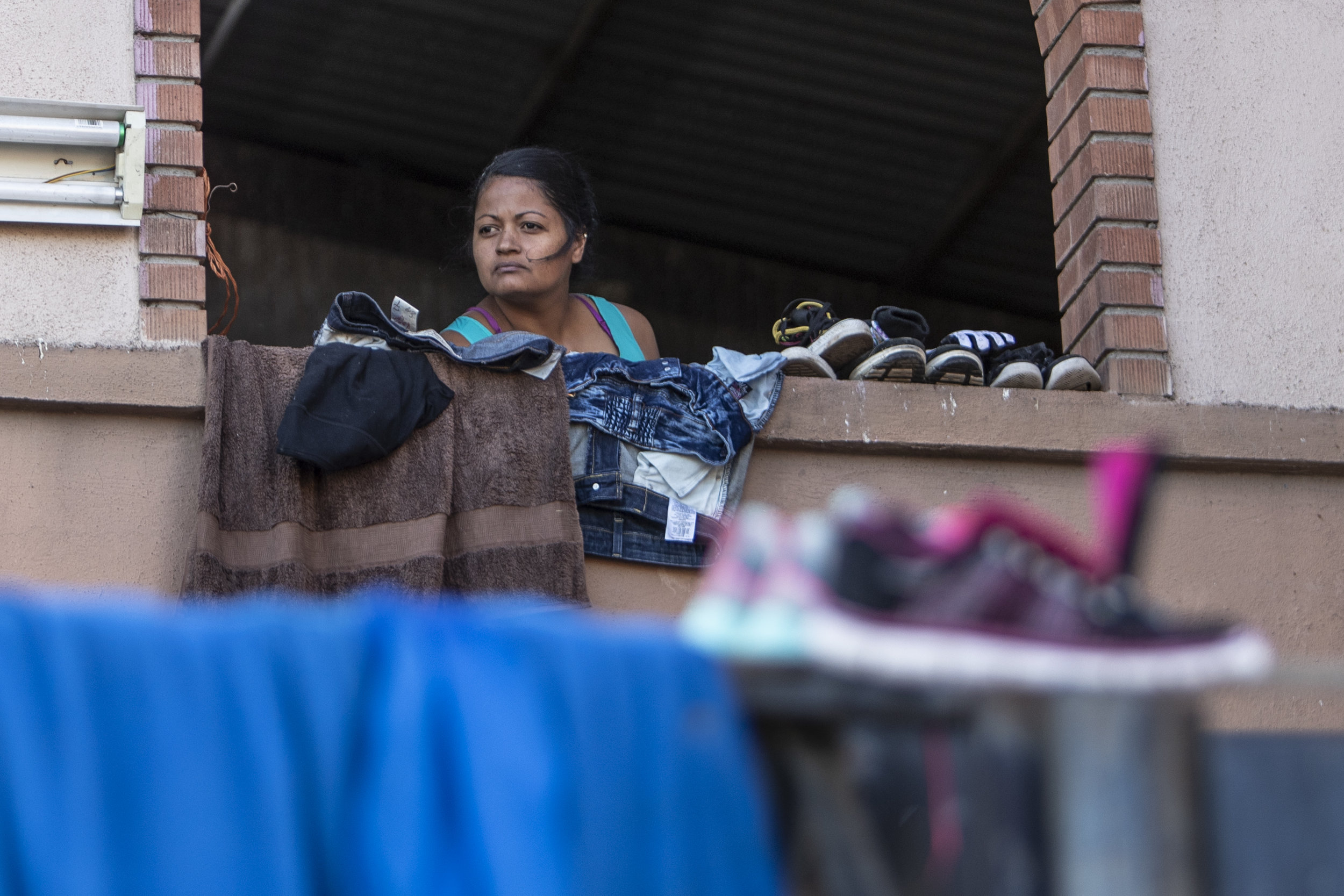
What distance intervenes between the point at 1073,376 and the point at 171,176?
2139mm

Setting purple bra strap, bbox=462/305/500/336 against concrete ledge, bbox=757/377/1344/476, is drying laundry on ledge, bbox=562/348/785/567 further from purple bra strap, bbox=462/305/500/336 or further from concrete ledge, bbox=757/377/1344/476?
purple bra strap, bbox=462/305/500/336

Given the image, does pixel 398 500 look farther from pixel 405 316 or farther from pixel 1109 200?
pixel 1109 200

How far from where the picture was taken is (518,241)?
4523mm

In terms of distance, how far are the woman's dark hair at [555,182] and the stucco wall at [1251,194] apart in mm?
1555

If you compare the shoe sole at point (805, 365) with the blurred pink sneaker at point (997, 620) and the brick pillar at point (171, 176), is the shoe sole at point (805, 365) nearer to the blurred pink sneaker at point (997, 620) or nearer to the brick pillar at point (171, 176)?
the brick pillar at point (171, 176)

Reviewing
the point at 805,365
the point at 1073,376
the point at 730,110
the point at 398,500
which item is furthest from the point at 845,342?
the point at 730,110

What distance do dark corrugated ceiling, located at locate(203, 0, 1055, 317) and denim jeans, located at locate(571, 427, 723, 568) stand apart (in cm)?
370

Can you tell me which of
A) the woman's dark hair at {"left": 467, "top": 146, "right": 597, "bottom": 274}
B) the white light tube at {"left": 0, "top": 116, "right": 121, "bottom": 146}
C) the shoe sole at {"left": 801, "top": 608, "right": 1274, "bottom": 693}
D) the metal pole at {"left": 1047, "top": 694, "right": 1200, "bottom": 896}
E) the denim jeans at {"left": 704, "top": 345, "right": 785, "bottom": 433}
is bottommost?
the metal pole at {"left": 1047, "top": 694, "right": 1200, "bottom": 896}

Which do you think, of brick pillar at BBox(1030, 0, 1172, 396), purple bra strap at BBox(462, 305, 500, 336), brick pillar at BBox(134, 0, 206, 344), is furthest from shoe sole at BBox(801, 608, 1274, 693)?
purple bra strap at BBox(462, 305, 500, 336)

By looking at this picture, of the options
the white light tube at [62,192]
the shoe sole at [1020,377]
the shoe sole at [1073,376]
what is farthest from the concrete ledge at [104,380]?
the shoe sole at [1073,376]

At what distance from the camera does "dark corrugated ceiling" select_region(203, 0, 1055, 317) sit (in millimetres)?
7164

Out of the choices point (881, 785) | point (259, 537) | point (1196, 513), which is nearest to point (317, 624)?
point (881, 785)

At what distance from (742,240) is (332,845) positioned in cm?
792

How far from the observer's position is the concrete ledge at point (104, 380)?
11.4ft
